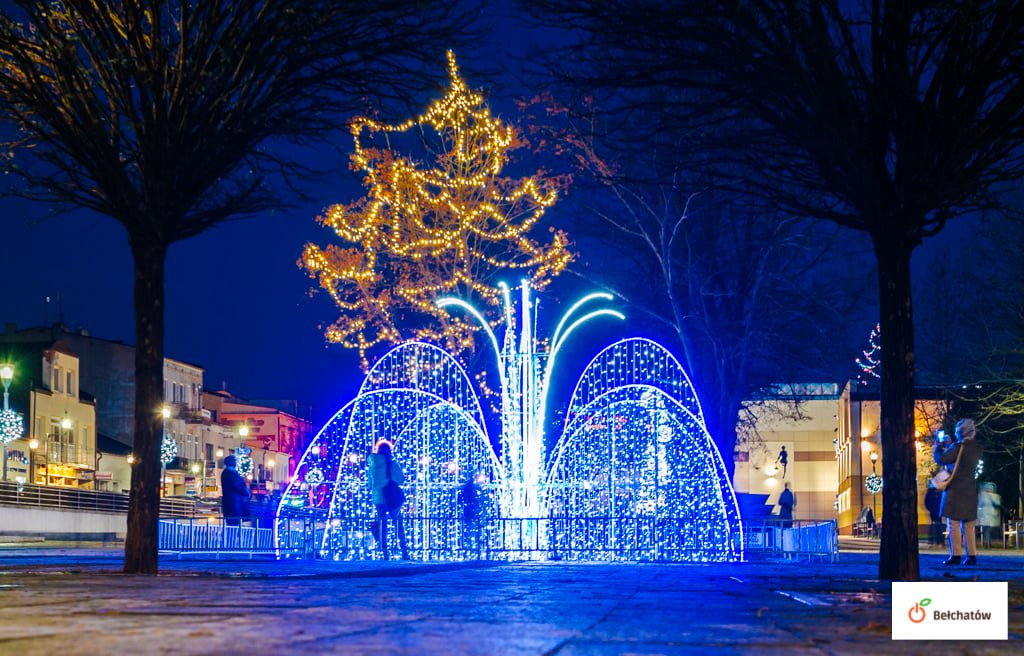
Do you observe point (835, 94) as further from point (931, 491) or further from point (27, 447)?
point (27, 447)

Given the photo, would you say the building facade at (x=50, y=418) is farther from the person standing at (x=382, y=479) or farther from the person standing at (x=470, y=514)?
the person standing at (x=382, y=479)

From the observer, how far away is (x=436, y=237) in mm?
36969

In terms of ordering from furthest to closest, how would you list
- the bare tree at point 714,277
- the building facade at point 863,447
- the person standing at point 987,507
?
the building facade at point 863,447 < the person standing at point 987,507 < the bare tree at point 714,277

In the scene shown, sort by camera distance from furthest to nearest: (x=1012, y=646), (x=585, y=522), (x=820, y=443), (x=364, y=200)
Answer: (x=820, y=443) < (x=364, y=200) < (x=585, y=522) < (x=1012, y=646)

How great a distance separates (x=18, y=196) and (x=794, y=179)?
8.35 meters

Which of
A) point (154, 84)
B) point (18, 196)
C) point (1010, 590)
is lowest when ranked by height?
point (1010, 590)

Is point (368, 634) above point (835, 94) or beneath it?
beneath

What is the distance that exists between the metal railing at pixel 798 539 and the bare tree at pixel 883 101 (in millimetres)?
10607

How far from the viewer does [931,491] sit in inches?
1687

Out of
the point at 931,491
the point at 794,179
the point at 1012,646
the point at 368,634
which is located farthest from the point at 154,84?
the point at 931,491

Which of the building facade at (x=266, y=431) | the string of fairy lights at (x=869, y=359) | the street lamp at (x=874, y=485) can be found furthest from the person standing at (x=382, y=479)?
the building facade at (x=266, y=431)

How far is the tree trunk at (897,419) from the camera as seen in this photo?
47.6 feet

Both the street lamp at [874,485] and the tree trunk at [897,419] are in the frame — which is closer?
the tree trunk at [897,419]

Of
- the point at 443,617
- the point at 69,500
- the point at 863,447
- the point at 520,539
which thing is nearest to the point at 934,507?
the point at 520,539
